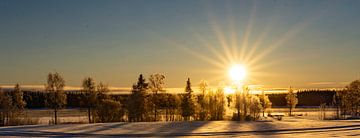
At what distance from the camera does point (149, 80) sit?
4597 cm

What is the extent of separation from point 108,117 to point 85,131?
54.0ft

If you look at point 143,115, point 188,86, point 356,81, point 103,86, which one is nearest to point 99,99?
point 103,86

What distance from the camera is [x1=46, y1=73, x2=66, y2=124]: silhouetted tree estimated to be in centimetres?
4262

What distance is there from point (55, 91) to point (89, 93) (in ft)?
10.8

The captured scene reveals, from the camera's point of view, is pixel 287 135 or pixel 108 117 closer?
pixel 287 135

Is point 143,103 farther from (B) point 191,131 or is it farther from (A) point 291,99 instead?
(A) point 291,99

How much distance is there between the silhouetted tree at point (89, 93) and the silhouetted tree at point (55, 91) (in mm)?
2290

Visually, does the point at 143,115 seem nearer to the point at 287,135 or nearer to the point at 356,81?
the point at 287,135

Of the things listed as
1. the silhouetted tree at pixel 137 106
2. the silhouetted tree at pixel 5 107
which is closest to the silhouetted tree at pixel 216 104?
the silhouetted tree at pixel 137 106

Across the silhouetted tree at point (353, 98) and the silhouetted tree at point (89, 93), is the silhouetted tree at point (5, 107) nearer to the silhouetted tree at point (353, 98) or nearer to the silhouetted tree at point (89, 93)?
the silhouetted tree at point (89, 93)

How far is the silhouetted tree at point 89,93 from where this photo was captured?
1731 inches

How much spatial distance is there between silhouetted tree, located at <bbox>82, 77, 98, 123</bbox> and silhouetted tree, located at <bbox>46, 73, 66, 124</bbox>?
7.51ft

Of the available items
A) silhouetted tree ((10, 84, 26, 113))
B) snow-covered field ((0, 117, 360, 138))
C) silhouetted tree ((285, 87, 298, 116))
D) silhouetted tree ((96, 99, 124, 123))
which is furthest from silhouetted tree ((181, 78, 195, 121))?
silhouetted tree ((285, 87, 298, 116))

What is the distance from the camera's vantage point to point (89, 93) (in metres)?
44.8
